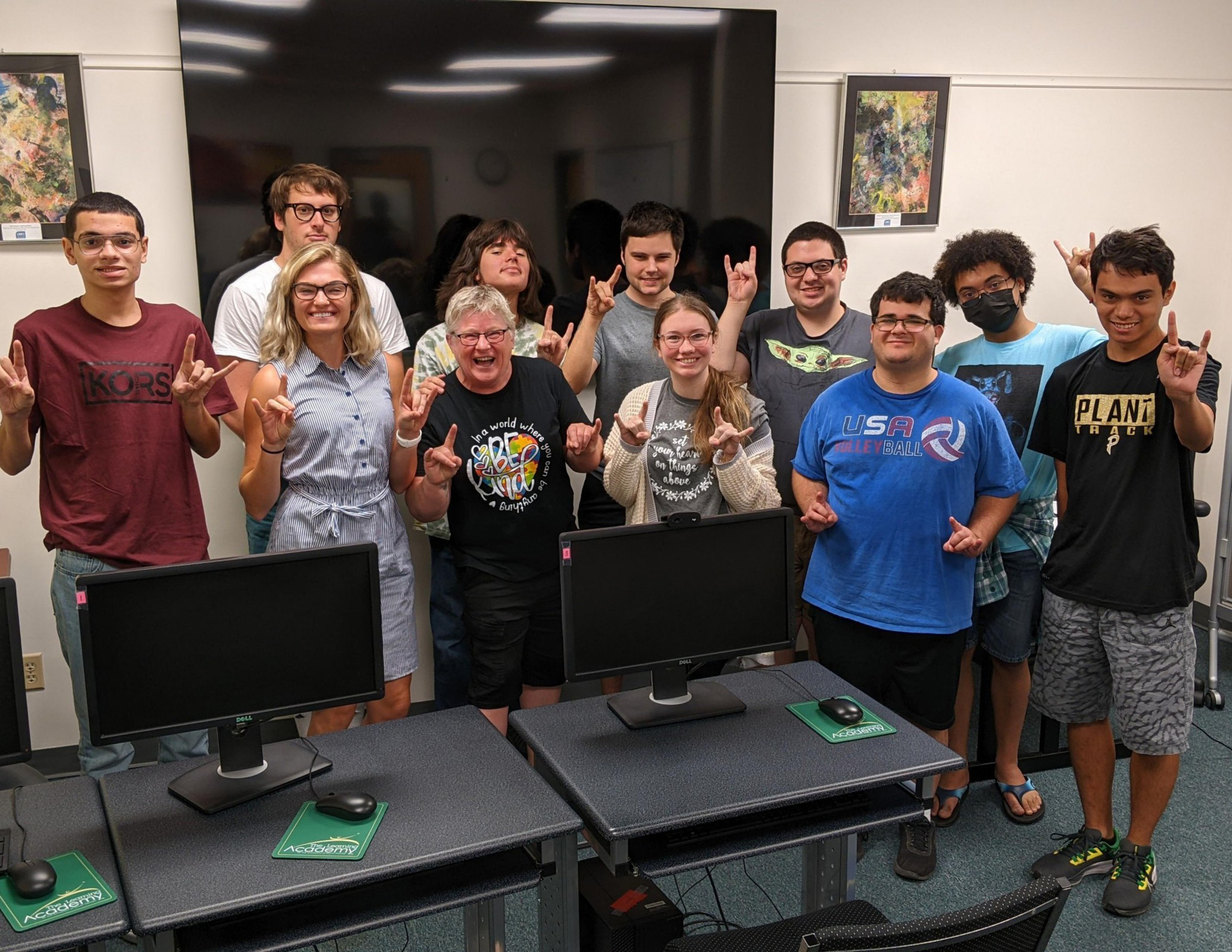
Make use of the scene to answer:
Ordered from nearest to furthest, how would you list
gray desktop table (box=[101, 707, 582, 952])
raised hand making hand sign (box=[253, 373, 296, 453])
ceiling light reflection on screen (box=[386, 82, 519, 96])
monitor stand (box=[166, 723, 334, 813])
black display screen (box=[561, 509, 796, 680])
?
1. gray desktop table (box=[101, 707, 582, 952])
2. monitor stand (box=[166, 723, 334, 813])
3. black display screen (box=[561, 509, 796, 680])
4. raised hand making hand sign (box=[253, 373, 296, 453])
5. ceiling light reflection on screen (box=[386, 82, 519, 96])

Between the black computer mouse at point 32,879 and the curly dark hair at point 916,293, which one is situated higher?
the curly dark hair at point 916,293

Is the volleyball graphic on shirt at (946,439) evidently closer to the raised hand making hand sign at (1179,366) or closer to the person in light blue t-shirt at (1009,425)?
the raised hand making hand sign at (1179,366)

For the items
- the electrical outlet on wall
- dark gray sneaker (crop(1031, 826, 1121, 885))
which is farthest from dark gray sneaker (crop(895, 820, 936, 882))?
the electrical outlet on wall

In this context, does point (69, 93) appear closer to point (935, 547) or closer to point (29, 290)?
point (29, 290)

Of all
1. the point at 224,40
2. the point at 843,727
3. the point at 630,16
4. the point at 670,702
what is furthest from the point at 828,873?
the point at 224,40

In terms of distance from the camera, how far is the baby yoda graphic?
3.02 metres

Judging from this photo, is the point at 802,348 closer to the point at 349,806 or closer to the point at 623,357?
the point at 623,357

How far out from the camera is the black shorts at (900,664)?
8.40ft

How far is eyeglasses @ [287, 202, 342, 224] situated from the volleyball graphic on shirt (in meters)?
1.76

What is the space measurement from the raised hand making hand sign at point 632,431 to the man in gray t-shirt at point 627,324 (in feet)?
1.13

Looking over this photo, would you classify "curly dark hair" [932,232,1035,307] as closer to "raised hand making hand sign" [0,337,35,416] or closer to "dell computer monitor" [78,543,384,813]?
"dell computer monitor" [78,543,384,813]

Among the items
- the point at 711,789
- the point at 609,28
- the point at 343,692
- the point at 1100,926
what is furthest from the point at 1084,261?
the point at 343,692

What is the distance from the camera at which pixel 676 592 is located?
2092 millimetres

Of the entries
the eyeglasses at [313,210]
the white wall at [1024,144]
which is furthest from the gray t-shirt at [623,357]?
the eyeglasses at [313,210]
